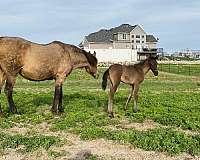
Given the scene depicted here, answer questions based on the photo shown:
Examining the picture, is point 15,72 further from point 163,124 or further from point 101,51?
point 101,51

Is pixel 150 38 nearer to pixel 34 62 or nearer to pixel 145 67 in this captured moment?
pixel 145 67

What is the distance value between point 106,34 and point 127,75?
88316mm

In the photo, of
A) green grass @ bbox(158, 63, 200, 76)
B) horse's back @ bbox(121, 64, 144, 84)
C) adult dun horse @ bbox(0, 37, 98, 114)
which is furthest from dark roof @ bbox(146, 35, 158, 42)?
adult dun horse @ bbox(0, 37, 98, 114)

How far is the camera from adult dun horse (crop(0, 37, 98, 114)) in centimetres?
1174

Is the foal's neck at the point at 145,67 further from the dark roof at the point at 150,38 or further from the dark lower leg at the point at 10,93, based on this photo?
the dark roof at the point at 150,38

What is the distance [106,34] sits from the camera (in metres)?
100

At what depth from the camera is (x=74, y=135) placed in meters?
9.55

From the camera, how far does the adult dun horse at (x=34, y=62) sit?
38.5ft

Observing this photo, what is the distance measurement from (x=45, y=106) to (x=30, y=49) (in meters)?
2.51

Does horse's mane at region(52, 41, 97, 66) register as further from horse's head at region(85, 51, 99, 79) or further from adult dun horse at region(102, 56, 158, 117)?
adult dun horse at region(102, 56, 158, 117)

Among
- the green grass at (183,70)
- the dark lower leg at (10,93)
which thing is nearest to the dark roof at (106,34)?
the green grass at (183,70)

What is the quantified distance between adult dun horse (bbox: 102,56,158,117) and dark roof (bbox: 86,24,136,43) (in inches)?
3359

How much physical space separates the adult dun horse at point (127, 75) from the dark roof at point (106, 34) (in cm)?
8532

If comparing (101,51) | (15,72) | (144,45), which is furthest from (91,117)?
(144,45)
